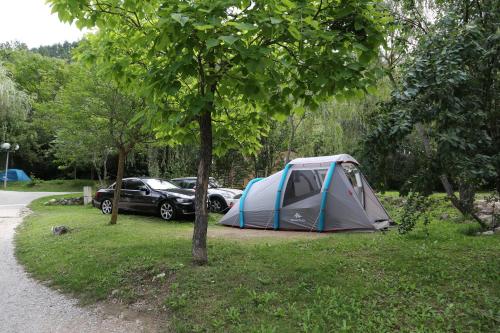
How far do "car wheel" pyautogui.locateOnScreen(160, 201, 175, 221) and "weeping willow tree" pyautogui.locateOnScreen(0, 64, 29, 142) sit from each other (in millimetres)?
16877

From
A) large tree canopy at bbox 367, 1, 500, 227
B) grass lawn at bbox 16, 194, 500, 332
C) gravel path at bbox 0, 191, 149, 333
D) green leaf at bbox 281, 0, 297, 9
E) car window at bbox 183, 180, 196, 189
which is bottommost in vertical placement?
gravel path at bbox 0, 191, 149, 333

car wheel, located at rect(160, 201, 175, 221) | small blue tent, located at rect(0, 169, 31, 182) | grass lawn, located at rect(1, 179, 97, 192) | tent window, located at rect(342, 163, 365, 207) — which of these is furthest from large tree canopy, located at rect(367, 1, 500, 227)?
small blue tent, located at rect(0, 169, 31, 182)

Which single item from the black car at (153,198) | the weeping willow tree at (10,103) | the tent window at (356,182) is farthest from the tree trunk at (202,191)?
the weeping willow tree at (10,103)

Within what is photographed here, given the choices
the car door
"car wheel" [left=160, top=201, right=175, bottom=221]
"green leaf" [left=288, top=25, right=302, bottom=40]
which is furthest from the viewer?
the car door

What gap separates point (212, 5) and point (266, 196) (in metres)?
7.10

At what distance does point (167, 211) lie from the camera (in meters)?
12.3

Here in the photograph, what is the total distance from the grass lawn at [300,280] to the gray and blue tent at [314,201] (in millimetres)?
1333

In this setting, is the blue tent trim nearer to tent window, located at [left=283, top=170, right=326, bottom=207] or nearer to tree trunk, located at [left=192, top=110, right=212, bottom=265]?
tent window, located at [left=283, top=170, right=326, bottom=207]

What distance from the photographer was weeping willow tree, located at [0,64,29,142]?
2370 cm

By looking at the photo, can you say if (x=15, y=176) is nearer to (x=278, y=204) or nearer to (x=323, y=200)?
(x=278, y=204)

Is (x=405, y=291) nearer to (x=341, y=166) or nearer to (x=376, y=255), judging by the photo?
(x=376, y=255)

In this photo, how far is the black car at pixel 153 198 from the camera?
12102 millimetres

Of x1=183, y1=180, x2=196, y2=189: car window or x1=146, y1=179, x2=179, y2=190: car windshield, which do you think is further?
x1=183, y1=180, x2=196, y2=189: car window

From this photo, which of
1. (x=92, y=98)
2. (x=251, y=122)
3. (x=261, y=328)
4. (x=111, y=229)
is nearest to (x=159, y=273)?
(x=261, y=328)
